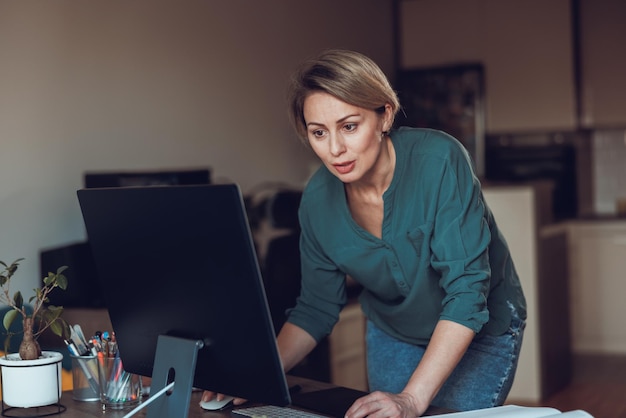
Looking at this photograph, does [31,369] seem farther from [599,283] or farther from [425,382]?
[599,283]

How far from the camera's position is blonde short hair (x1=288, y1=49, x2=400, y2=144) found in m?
1.54

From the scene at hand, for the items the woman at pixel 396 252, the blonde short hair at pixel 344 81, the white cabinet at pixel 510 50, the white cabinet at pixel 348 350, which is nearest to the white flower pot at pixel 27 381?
the woman at pixel 396 252

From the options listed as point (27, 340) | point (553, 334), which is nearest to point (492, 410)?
point (27, 340)

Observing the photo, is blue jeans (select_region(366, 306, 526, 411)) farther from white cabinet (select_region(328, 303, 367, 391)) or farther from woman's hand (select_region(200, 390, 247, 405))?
white cabinet (select_region(328, 303, 367, 391))

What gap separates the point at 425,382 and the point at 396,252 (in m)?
0.34

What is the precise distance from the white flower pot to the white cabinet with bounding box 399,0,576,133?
4.99 metres

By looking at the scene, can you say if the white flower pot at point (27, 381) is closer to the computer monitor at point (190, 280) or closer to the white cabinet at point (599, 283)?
the computer monitor at point (190, 280)

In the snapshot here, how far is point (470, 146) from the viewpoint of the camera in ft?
20.2

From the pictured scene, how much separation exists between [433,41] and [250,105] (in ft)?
6.96

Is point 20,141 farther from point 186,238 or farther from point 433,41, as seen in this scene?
point 433,41

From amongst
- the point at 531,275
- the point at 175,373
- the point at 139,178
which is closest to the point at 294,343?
the point at 175,373

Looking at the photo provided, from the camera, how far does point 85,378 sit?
1.62m

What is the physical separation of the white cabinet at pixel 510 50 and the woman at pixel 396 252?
4.30m

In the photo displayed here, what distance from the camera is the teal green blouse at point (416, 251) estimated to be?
1602 millimetres
